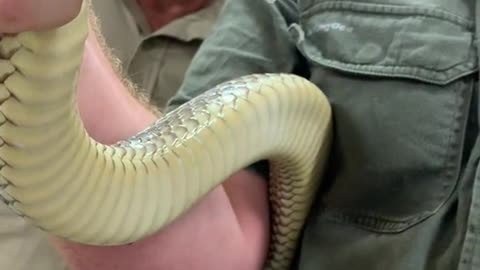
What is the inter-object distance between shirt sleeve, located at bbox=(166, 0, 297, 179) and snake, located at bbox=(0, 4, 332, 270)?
64mm

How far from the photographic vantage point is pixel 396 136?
31.0 inches

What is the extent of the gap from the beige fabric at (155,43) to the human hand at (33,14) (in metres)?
0.88

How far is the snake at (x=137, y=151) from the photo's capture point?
0.47 metres

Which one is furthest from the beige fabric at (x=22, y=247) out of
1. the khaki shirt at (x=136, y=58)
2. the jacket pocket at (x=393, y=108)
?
the jacket pocket at (x=393, y=108)

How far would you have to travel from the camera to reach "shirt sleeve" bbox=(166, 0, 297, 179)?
35.6 inches

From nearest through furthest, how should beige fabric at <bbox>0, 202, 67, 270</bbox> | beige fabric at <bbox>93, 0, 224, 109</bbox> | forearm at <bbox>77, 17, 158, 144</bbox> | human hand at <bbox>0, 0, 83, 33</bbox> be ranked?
human hand at <bbox>0, 0, 83, 33</bbox>
forearm at <bbox>77, 17, 158, 144</bbox>
beige fabric at <bbox>0, 202, 67, 270</bbox>
beige fabric at <bbox>93, 0, 224, 109</bbox>

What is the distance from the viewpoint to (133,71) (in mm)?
1393

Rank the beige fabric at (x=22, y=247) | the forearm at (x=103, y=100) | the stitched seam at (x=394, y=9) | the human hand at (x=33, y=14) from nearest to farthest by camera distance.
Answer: the human hand at (x=33, y=14) < the forearm at (x=103, y=100) < the stitched seam at (x=394, y=9) < the beige fabric at (x=22, y=247)

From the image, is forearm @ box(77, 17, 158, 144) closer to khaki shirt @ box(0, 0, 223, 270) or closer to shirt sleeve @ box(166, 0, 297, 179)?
shirt sleeve @ box(166, 0, 297, 179)

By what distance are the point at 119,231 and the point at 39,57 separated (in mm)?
189

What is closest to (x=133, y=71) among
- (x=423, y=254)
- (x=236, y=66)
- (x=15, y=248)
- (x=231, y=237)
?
(x=15, y=248)

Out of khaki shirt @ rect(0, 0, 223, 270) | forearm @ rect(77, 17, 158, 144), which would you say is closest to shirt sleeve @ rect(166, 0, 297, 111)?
forearm @ rect(77, 17, 158, 144)

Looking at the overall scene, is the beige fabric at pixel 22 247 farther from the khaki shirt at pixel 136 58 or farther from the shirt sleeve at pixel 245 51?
the shirt sleeve at pixel 245 51

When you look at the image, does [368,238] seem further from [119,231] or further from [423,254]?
[119,231]
